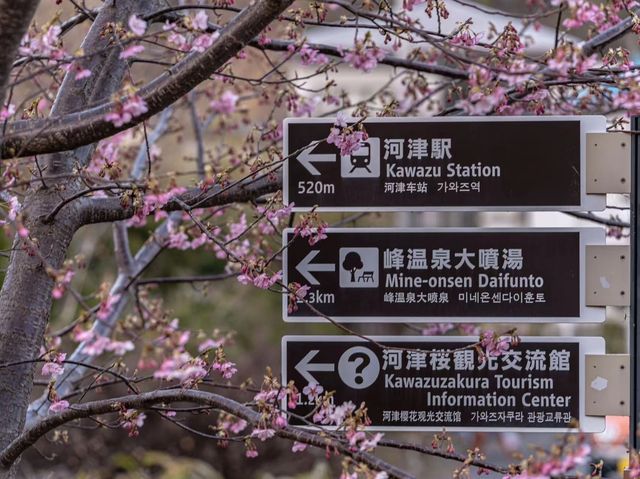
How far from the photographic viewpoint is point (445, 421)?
2.97 meters

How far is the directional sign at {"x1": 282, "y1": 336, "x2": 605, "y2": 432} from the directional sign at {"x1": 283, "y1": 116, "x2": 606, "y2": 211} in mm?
468

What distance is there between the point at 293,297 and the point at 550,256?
88 cm

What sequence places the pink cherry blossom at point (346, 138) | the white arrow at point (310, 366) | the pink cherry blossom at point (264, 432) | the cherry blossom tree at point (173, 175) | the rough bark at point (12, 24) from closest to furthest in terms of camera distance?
the rough bark at point (12, 24) → the cherry blossom tree at point (173, 175) → the pink cherry blossom at point (264, 432) → the pink cherry blossom at point (346, 138) → the white arrow at point (310, 366)

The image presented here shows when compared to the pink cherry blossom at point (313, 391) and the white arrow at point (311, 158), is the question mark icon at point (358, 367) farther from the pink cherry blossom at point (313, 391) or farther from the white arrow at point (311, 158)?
the white arrow at point (311, 158)

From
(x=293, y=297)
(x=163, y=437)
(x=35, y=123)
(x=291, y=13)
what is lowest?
(x=163, y=437)

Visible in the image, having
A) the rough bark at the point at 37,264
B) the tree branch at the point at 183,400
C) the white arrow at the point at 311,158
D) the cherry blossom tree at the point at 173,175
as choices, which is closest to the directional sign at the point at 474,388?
the cherry blossom tree at the point at 173,175

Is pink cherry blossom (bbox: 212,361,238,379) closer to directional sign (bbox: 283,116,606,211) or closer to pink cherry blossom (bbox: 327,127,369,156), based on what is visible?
directional sign (bbox: 283,116,606,211)

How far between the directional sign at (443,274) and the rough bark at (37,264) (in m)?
0.89

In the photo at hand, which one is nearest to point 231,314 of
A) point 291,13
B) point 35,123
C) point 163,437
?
point 163,437

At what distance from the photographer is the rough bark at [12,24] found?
7.26 feet

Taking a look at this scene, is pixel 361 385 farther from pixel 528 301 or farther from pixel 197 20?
pixel 197 20

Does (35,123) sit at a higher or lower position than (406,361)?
higher

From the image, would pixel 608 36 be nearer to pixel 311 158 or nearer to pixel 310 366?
pixel 311 158

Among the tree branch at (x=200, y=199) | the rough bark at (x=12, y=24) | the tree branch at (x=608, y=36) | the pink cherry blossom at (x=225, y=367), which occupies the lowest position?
the pink cherry blossom at (x=225, y=367)
